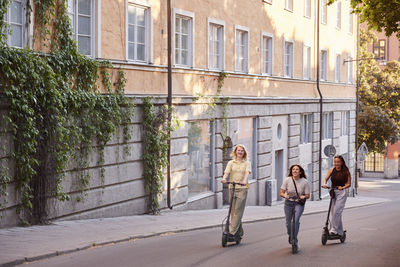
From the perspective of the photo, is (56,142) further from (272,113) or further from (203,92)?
(272,113)

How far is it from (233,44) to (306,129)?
33.2 feet

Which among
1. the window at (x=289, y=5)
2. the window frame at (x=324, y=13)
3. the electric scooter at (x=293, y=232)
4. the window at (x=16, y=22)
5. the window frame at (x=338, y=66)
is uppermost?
the window frame at (x=324, y=13)

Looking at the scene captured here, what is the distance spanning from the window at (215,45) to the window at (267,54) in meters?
4.23

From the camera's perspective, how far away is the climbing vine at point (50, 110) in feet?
41.6

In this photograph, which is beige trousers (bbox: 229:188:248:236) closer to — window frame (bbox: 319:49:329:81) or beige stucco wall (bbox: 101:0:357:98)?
beige stucco wall (bbox: 101:0:357:98)

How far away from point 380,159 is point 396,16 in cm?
5168

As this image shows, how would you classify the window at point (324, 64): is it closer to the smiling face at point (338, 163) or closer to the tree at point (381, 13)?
the tree at point (381, 13)

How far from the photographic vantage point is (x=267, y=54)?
27297 mm

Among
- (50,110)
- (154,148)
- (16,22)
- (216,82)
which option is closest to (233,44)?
(216,82)

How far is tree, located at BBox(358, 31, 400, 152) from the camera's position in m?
48.4

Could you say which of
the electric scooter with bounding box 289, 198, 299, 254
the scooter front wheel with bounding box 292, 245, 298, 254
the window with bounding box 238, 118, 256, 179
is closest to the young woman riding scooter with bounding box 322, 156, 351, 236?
the electric scooter with bounding box 289, 198, 299, 254

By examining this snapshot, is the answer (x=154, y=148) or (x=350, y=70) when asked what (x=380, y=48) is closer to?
(x=350, y=70)

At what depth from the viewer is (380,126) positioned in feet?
157

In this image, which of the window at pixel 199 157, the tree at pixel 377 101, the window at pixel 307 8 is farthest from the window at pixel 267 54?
the tree at pixel 377 101
